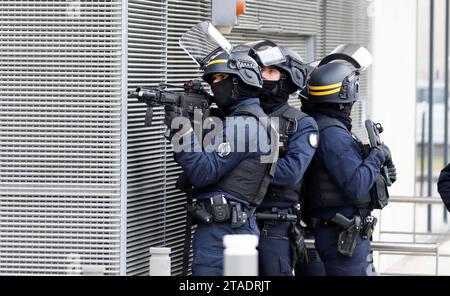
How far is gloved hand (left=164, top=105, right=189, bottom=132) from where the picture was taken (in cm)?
685

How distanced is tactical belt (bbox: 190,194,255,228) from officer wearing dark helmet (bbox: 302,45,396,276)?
2.65 feet

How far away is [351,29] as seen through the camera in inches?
507

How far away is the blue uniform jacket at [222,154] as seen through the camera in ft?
22.5

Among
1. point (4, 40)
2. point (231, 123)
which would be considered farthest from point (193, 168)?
point (4, 40)

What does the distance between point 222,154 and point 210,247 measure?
553 mm

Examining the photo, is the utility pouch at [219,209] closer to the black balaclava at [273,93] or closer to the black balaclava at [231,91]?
the black balaclava at [231,91]

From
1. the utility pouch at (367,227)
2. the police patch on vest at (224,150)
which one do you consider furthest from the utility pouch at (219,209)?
the utility pouch at (367,227)

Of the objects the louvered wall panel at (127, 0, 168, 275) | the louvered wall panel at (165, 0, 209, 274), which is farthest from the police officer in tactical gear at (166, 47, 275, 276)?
the louvered wall panel at (165, 0, 209, 274)

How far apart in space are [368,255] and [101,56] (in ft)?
7.23

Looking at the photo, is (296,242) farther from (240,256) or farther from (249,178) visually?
(240,256)

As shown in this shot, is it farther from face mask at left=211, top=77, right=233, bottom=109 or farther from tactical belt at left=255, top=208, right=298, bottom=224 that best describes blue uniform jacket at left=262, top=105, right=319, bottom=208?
face mask at left=211, top=77, right=233, bottom=109

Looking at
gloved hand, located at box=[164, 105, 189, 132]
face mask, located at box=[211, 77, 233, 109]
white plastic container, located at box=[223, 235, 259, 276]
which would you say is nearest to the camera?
white plastic container, located at box=[223, 235, 259, 276]

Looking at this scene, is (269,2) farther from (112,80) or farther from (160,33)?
(112,80)

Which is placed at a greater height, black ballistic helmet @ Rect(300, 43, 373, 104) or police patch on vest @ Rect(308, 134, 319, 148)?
black ballistic helmet @ Rect(300, 43, 373, 104)
